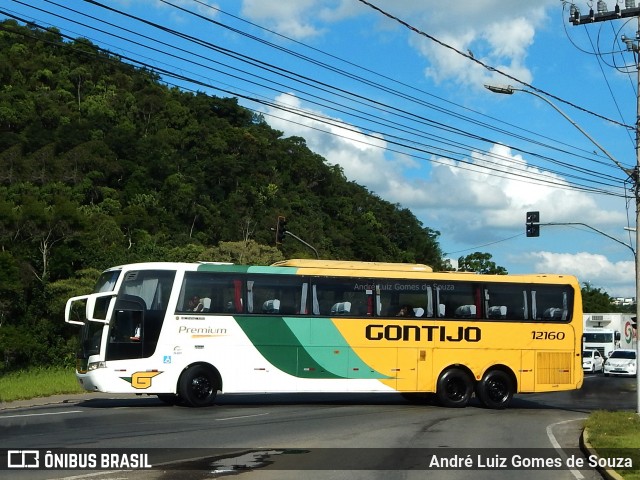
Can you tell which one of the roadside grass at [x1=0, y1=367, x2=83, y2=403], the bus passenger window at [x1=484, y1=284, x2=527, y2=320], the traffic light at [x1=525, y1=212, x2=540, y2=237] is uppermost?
the traffic light at [x1=525, y1=212, x2=540, y2=237]

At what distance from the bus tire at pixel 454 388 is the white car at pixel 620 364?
24766 millimetres

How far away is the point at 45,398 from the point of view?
79.6 ft

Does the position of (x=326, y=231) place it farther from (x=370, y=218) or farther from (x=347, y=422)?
(x=347, y=422)

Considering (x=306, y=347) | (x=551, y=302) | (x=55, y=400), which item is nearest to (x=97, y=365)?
(x=55, y=400)

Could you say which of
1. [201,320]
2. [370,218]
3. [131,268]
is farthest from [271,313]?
[370,218]

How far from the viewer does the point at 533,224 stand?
37.0 metres

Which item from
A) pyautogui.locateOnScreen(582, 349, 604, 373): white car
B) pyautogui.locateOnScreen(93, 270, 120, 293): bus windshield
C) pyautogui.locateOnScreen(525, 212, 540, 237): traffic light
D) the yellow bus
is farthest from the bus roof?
pyautogui.locateOnScreen(582, 349, 604, 373): white car

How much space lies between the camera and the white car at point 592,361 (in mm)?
50031

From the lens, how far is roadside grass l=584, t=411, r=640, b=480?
12.9 metres

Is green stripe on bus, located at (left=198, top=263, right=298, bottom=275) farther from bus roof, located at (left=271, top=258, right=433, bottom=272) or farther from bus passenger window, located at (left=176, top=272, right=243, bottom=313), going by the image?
bus roof, located at (left=271, top=258, right=433, bottom=272)

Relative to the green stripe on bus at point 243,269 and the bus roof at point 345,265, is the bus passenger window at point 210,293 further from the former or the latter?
the bus roof at point 345,265

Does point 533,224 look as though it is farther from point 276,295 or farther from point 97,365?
point 97,365

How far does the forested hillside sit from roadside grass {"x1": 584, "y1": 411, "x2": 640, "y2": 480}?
4159 cm

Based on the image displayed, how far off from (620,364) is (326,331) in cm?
2867
